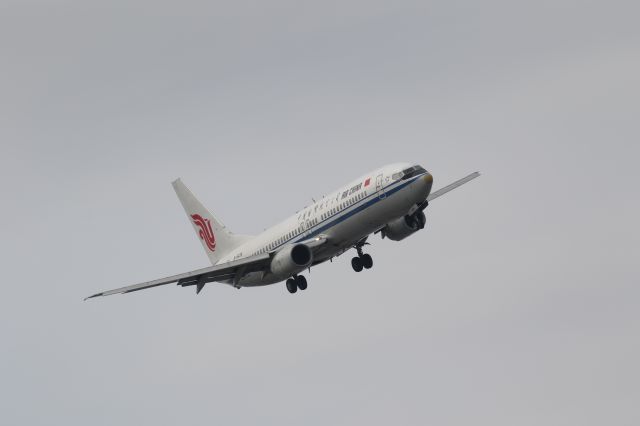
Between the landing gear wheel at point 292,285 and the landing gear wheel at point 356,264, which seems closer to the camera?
the landing gear wheel at point 292,285

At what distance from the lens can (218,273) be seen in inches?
2689

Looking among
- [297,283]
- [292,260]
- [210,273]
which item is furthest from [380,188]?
[210,273]

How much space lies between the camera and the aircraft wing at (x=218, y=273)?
6419cm

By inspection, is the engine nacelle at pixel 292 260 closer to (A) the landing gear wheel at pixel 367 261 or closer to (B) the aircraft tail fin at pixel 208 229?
(A) the landing gear wheel at pixel 367 261

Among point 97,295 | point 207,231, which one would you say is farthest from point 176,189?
point 97,295

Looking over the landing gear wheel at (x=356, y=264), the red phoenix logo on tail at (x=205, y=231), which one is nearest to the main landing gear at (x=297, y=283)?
the landing gear wheel at (x=356, y=264)

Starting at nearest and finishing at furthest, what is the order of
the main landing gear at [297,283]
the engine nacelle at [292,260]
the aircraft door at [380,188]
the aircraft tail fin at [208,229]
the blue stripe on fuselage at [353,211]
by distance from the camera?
the blue stripe on fuselage at [353,211] < the aircraft door at [380,188] < the engine nacelle at [292,260] < the main landing gear at [297,283] < the aircraft tail fin at [208,229]

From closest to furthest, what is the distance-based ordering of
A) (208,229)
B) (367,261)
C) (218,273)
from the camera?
(218,273) < (367,261) < (208,229)

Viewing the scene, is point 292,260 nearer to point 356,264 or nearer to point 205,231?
point 356,264

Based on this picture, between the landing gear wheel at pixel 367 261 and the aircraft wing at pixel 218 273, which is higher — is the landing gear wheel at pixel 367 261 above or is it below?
below

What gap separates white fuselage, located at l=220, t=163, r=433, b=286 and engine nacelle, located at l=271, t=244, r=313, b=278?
1007 mm

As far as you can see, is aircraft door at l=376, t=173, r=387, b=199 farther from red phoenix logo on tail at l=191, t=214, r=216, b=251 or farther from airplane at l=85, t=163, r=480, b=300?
red phoenix logo on tail at l=191, t=214, r=216, b=251

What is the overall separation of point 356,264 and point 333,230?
660cm

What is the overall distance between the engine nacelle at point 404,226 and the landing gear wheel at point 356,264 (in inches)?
140
